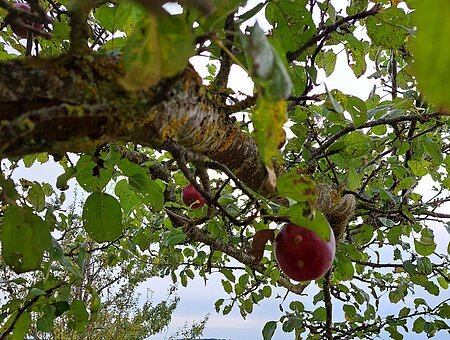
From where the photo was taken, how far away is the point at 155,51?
222mm

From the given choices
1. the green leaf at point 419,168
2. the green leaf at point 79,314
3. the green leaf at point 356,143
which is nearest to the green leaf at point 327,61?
the green leaf at point 356,143

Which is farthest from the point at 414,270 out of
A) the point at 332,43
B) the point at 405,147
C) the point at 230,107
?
the point at 230,107

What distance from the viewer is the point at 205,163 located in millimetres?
484

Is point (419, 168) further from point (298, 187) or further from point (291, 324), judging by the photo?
point (298, 187)

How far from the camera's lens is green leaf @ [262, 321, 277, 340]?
4.46 feet

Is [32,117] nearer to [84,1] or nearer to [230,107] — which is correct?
[84,1]

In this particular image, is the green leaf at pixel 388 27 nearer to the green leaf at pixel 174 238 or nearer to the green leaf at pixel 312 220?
the green leaf at pixel 312 220

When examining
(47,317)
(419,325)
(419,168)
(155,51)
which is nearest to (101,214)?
(47,317)

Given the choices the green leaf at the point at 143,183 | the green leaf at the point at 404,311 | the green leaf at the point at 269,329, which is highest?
the green leaf at the point at 404,311

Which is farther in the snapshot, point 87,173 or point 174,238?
point 174,238

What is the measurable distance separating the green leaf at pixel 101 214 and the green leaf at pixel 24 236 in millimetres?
113

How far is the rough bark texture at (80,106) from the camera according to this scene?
0.30 metres

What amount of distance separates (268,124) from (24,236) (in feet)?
1.20

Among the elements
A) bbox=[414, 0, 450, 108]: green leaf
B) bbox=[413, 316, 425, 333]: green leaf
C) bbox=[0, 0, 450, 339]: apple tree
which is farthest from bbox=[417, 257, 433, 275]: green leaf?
bbox=[414, 0, 450, 108]: green leaf
